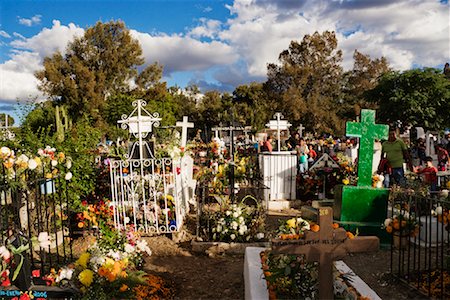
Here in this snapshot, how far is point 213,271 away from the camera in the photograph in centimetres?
560

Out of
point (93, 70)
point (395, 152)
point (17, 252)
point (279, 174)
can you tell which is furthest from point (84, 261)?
point (93, 70)

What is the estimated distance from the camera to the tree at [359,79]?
3866cm

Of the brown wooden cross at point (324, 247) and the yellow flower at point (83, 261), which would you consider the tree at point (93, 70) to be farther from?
the brown wooden cross at point (324, 247)

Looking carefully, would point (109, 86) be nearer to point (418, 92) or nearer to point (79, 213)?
point (418, 92)

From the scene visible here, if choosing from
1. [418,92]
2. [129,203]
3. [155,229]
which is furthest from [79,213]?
[418,92]

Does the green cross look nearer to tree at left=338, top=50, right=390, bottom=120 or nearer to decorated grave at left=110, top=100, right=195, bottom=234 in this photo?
decorated grave at left=110, top=100, right=195, bottom=234

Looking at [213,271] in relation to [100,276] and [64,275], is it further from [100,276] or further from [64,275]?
[64,275]

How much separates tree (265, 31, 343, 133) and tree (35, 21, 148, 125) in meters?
13.1

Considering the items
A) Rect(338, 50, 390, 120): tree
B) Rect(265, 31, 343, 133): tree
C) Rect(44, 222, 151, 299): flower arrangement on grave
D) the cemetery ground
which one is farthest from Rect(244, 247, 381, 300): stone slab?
Rect(338, 50, 390, 120): tree

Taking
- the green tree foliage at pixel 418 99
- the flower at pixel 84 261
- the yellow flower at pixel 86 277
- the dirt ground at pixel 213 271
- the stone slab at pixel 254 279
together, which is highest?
the green tree foliage at pixel 418 99

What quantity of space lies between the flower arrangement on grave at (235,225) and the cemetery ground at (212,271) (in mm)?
358

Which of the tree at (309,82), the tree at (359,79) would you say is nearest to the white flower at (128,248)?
the tree at (309,82)

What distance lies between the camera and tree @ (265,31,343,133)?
36.6 metres

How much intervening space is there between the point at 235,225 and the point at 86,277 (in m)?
2.99
